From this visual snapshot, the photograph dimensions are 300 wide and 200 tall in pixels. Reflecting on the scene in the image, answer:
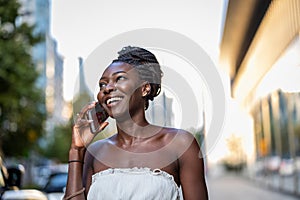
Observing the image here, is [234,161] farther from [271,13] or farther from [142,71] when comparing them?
[142,71]

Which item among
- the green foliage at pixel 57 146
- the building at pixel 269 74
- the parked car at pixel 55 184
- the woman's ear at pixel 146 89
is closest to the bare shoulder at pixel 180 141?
the woman's ear at pixel 146 89

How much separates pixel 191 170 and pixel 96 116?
1.12 feet

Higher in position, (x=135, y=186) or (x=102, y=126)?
(x=102, y=126)

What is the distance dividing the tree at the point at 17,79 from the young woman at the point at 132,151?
1675 cm

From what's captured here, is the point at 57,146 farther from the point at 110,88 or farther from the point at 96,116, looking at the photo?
the point at 110,88

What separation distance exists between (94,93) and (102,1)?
1552 mm

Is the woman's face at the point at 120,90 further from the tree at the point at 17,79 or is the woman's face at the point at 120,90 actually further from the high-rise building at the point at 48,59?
the tree at the point at 17,79

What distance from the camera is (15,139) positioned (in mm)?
26406

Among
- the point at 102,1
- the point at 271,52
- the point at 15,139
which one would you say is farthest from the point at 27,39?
the point at 102,1

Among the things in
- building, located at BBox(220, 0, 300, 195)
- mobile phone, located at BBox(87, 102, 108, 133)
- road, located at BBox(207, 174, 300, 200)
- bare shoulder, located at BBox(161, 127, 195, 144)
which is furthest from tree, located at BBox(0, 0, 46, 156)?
bare shoulder, located at BBox(161, 127, 195, 144)

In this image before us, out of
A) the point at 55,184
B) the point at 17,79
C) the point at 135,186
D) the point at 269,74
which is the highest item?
the point at 17,79

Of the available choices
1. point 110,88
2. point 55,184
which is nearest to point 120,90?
point 110,88

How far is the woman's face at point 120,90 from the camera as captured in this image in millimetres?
1996

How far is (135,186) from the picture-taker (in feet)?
6.33
